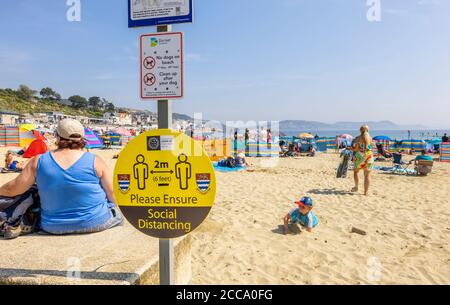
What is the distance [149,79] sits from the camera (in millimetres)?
1886

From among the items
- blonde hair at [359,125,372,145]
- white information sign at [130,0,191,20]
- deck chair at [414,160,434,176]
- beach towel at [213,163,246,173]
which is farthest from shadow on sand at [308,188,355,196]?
white information sign at [130,0,191,20]

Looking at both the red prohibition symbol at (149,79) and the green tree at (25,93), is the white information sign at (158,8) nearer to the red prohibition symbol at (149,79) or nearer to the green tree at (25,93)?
the red prohibition symbol at (149,79)

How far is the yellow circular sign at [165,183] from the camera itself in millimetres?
1816

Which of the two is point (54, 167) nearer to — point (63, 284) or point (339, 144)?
point (63, 284)

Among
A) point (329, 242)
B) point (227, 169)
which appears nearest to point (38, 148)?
point (227, 169)

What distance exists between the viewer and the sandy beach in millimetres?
3229

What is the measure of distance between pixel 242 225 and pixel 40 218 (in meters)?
2.92

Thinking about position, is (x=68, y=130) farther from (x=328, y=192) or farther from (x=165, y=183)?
(x=328, y=192)

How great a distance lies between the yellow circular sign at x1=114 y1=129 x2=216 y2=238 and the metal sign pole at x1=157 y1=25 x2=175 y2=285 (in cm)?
9

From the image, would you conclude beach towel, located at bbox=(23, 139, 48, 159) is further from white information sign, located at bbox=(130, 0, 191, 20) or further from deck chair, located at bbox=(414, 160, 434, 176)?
deck chair, located at bbox=(414, 160, 434, 176)

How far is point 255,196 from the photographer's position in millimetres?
7176
